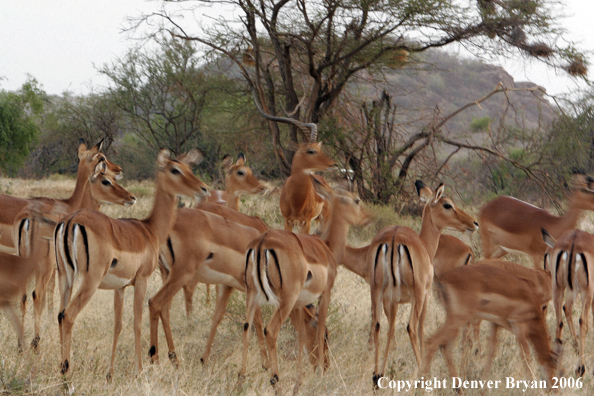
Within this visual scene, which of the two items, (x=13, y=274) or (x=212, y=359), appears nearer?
→ (x=13, y=274)

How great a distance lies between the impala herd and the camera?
352 cm

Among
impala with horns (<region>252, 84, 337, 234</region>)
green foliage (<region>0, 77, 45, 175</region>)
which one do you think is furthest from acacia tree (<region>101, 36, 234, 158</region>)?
impala with horns (<region>252, 84, 337, 234</region>)

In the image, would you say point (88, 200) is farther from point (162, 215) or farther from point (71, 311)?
point (71, 311)

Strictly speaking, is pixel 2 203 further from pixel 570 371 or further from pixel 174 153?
pixel 174 153

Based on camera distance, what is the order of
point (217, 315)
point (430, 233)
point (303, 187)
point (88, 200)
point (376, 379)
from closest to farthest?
1. point (376, 379)
2. point (217, 315)
3. point (430, 233)
4. point (88, 200)
5. point (303, 187)

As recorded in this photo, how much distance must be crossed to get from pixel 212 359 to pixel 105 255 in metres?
1.26

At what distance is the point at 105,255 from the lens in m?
3.49

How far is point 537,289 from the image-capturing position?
165 inches

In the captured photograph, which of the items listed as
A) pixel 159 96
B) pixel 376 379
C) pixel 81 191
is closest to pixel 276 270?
pixel 376 379

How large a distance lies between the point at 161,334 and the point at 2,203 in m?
1.88

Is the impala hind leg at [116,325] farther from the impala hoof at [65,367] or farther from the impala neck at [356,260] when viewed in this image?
the impala neck at [356,260]

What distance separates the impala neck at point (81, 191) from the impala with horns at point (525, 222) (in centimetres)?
421

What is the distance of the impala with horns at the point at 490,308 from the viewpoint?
3762 mm

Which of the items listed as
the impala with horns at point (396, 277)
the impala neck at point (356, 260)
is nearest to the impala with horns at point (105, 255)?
the impala neck at point (356, 260)
